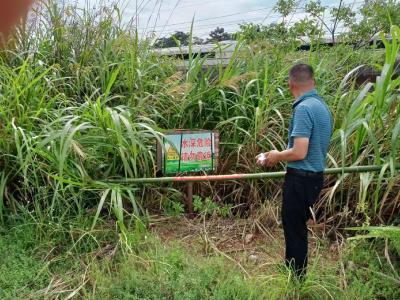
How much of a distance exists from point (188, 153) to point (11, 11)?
304cm

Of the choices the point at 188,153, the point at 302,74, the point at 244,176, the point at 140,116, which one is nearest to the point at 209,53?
the point at 140,116

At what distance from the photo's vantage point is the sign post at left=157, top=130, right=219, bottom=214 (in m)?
3.80

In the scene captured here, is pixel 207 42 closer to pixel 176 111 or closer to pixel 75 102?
pixel 176 111

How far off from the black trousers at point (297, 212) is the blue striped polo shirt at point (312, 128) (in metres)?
0.07

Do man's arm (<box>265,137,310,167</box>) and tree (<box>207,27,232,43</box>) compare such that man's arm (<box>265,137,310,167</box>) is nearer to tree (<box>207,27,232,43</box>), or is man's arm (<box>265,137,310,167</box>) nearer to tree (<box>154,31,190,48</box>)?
tree (<box>154,31,190,48</box>)

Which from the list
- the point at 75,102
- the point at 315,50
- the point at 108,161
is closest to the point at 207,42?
the point at 315,50

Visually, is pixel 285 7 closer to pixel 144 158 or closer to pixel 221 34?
pixel 221 34

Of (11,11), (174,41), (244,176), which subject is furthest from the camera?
(174,41)

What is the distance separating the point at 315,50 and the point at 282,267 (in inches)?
108

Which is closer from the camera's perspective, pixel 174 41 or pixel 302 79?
pixel 302 79

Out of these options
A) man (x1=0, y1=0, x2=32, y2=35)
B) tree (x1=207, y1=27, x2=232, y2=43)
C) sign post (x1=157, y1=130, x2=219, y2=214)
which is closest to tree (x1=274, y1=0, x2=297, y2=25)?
tree (x1=207, y1=27, x2=232, y2=43)

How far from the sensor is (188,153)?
3.88 metres

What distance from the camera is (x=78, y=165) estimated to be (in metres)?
3.63

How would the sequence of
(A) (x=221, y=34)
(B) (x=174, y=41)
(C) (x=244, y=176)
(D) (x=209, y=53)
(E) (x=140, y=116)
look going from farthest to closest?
(A) (x=221, y=34) → (B) (x=174, y=41) → (D) (x=209, y=53) → (E) (x=140, y=116) → (C) (x=244, y=176)
